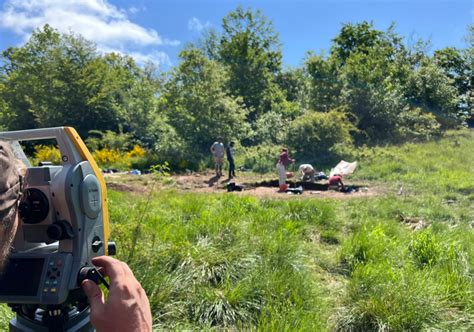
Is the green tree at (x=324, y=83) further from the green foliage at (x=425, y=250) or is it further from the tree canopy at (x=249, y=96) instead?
the green foliage at (x=425, y=250)

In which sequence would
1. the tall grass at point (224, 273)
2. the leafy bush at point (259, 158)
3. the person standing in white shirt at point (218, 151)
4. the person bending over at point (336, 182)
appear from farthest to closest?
the leafy bush at point (259, 158)
the person standing in white shirt at point (218, 151)
the person bending over at point (336, 182)
the tall grass at point (224, 273)

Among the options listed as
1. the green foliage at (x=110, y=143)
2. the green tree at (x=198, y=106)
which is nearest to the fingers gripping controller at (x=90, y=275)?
the green tree at (x=198, y=106)

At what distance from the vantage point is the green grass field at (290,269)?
3.38 meters

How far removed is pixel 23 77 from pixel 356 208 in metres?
25.8

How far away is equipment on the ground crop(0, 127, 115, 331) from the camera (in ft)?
4.92

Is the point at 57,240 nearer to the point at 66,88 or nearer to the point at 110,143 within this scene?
the point at 110,143

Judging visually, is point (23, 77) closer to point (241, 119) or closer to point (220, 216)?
point (241, 119)

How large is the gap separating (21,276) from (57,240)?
17 cm

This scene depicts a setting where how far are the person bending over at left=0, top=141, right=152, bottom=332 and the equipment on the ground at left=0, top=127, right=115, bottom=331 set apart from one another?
86 millimetres

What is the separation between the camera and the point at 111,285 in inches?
53.4

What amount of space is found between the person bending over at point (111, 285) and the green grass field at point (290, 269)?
5.97 ft

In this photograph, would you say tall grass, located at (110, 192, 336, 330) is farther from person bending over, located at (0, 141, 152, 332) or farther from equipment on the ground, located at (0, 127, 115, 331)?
person bending over, located at (0, 141, 152, 332)

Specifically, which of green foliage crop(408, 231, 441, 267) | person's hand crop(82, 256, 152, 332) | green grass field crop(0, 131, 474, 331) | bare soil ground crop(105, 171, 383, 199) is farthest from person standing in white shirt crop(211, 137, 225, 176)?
person's hand crop(82, 256, 152, 332)

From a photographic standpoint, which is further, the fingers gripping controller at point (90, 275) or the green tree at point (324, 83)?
the green tree at point (324, 83)
